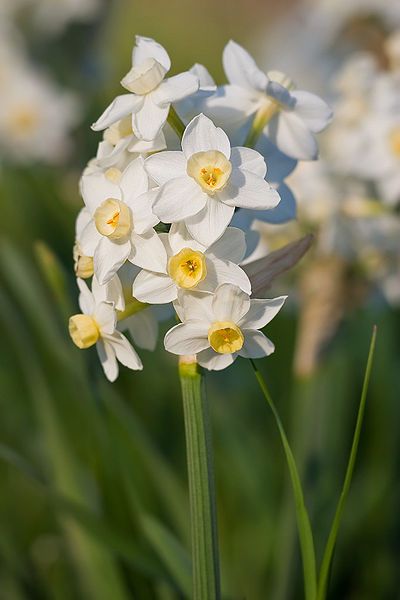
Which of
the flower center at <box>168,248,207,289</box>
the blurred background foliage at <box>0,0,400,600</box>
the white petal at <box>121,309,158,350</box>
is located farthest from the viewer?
the blurred background foliage at <box>0,0,400,600</box>

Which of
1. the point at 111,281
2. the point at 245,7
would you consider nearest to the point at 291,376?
the point at 111,281

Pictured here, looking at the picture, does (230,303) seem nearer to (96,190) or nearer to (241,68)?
(96,190)

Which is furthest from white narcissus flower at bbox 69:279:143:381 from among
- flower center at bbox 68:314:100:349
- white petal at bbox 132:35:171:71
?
white petal at bbox 132:35:171:71

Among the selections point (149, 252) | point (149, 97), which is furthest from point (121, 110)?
point (149, 252)

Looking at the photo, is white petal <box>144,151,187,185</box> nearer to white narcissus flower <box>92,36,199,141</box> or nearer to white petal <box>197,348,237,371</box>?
white narcissus flower <box>92,36,199,141</box>

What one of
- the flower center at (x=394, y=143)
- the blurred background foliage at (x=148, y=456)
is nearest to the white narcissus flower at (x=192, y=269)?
the blurred background foliage at (x=148, y=456)

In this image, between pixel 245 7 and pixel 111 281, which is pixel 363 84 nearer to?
pixel 111 281
